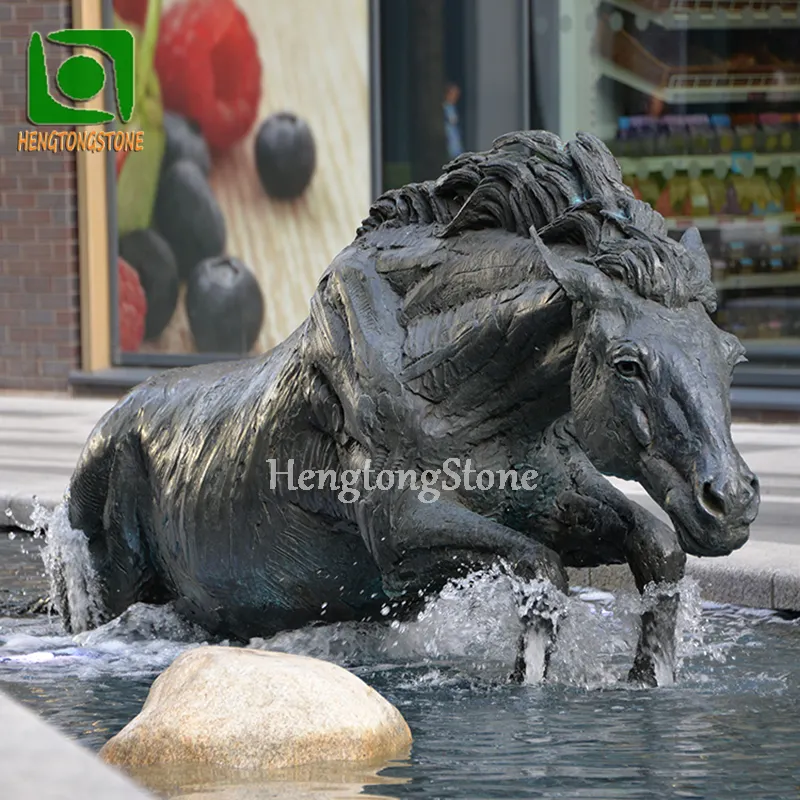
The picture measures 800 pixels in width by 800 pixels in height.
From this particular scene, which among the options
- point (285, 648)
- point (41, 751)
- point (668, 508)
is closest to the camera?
point (41, 751)

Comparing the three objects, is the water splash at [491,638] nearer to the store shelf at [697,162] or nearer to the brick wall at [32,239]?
the store shelf at [697,162]

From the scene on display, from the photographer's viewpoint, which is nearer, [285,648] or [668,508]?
[668,508]

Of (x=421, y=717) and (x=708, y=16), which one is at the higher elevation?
(x=708, y=16)

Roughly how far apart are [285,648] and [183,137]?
9.66 meters

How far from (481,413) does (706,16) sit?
888 centimetres

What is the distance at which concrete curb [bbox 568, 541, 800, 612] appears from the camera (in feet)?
21.4

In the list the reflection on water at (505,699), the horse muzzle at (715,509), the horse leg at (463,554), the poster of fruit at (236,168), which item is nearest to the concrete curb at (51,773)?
the reflection on water at (505,699)

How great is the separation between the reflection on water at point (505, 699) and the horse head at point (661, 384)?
58 centimetres

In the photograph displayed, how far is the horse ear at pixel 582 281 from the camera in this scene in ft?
13.9

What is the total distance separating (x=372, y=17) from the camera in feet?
44.7

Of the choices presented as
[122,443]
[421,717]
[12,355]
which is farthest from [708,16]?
[421,717]

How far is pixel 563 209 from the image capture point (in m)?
4.57

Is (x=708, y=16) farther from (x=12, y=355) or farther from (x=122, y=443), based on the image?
(x=122, y=443)

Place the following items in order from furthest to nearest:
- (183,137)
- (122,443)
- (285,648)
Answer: (183,137)
(122,443)
(285,648)
